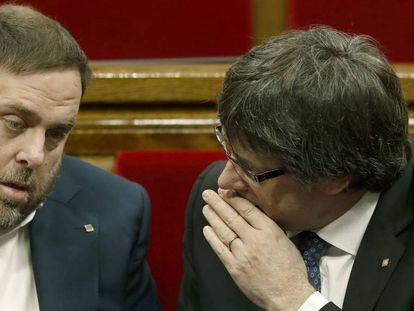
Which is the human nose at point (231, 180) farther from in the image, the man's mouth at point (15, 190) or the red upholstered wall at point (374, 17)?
the red upholstered wall at point (374, 17)

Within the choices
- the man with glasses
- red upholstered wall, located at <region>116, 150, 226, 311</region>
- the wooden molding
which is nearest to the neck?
the man with glasses

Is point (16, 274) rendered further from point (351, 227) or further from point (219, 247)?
point (351, 227)

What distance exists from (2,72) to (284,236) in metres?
0.37

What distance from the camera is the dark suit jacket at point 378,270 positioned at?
36.7 inches

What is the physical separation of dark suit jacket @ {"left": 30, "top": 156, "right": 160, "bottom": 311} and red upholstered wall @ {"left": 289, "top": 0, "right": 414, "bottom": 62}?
40 cm

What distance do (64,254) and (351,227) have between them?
0.36 metres

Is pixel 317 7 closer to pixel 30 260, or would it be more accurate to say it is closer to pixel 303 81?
pixel 303 81

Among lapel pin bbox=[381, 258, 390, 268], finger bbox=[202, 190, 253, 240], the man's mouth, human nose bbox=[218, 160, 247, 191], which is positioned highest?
human nose bbox=[218, 160, 247, 191]

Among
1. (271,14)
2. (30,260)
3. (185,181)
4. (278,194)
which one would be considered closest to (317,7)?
(271,14)

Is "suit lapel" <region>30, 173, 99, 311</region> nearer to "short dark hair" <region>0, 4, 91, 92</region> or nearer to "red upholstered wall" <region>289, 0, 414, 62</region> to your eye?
"short dark hair" <region>0, 4, 91, 92</region>

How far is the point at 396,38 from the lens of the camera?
1262 mm

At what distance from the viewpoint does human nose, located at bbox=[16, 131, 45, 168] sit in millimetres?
931

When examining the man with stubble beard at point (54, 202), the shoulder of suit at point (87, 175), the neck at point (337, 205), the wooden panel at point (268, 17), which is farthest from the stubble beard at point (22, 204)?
the wooden panel at point (268, 17)

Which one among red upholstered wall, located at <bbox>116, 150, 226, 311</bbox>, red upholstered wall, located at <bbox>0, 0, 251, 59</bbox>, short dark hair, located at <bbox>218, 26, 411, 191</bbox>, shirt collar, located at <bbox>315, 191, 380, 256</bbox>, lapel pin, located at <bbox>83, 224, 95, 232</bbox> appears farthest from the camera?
red upholstered wall, located at <bbox>0, 0, 251, 59</bbox>
